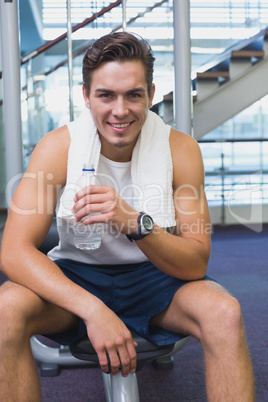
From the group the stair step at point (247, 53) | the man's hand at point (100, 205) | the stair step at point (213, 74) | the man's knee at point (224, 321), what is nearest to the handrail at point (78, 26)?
the stair step at point (213, 74)

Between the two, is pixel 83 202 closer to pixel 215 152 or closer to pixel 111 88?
pixel 111 88

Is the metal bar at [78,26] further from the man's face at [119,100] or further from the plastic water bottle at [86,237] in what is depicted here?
the plastic water bottle at [86,237]

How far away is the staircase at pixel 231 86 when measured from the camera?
362 cm

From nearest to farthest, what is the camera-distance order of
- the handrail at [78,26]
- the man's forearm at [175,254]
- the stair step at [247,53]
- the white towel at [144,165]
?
the man's forearm at [175,254], the white towel at [144,165], the handrail at [78,26], the stair step at [247,53]

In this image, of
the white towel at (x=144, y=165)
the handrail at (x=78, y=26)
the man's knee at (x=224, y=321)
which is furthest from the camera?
the handrail at (x=78, y=26)

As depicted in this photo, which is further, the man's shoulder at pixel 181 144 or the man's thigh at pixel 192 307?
the man's shoulder at pixel 181 144

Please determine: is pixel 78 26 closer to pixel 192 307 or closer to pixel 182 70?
pixel 182 70

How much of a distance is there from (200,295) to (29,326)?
0.38m

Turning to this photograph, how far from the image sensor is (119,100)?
1.12 metres

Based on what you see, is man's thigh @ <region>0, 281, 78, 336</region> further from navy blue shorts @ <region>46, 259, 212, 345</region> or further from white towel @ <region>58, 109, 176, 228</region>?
white towel @ <region>58, 109, 176, 228</region>

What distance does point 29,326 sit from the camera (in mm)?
997

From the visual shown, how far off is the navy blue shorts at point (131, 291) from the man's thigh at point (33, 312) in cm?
4

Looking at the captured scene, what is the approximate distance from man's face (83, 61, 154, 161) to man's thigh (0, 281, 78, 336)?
1.39ft

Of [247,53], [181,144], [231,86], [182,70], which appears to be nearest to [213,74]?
[231,86]
